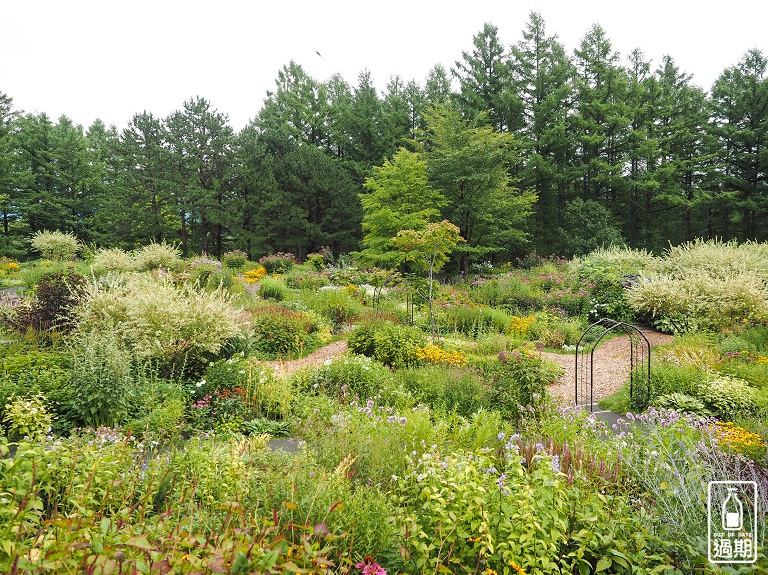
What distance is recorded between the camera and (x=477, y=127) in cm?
2230

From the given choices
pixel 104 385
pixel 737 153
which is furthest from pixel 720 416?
Answer: pixel 737 153

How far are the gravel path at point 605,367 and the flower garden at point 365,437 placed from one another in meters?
0.40

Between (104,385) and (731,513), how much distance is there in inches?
213

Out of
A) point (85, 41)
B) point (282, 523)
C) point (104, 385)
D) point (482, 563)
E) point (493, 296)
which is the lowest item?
point (482, 563)

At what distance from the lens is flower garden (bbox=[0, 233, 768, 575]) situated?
2197mm

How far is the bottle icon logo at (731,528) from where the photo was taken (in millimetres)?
2352

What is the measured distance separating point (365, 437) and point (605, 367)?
6206mm

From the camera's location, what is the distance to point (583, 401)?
6336mm

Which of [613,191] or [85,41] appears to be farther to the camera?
[613,191]

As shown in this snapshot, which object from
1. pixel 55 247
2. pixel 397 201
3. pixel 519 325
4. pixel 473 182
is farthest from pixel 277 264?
pixel 519 325

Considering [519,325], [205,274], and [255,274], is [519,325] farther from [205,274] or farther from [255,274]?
[255,274]

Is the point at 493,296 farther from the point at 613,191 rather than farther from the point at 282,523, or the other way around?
the point at 613,191

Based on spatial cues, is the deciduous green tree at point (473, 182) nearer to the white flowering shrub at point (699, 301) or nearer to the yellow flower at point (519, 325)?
the yellow flower at point (519, 325)

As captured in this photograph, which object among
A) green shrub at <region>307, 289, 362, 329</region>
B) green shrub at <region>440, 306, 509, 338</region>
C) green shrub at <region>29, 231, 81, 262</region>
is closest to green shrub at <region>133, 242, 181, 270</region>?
green shrub at <region>29, 231, 81, 262</region>
